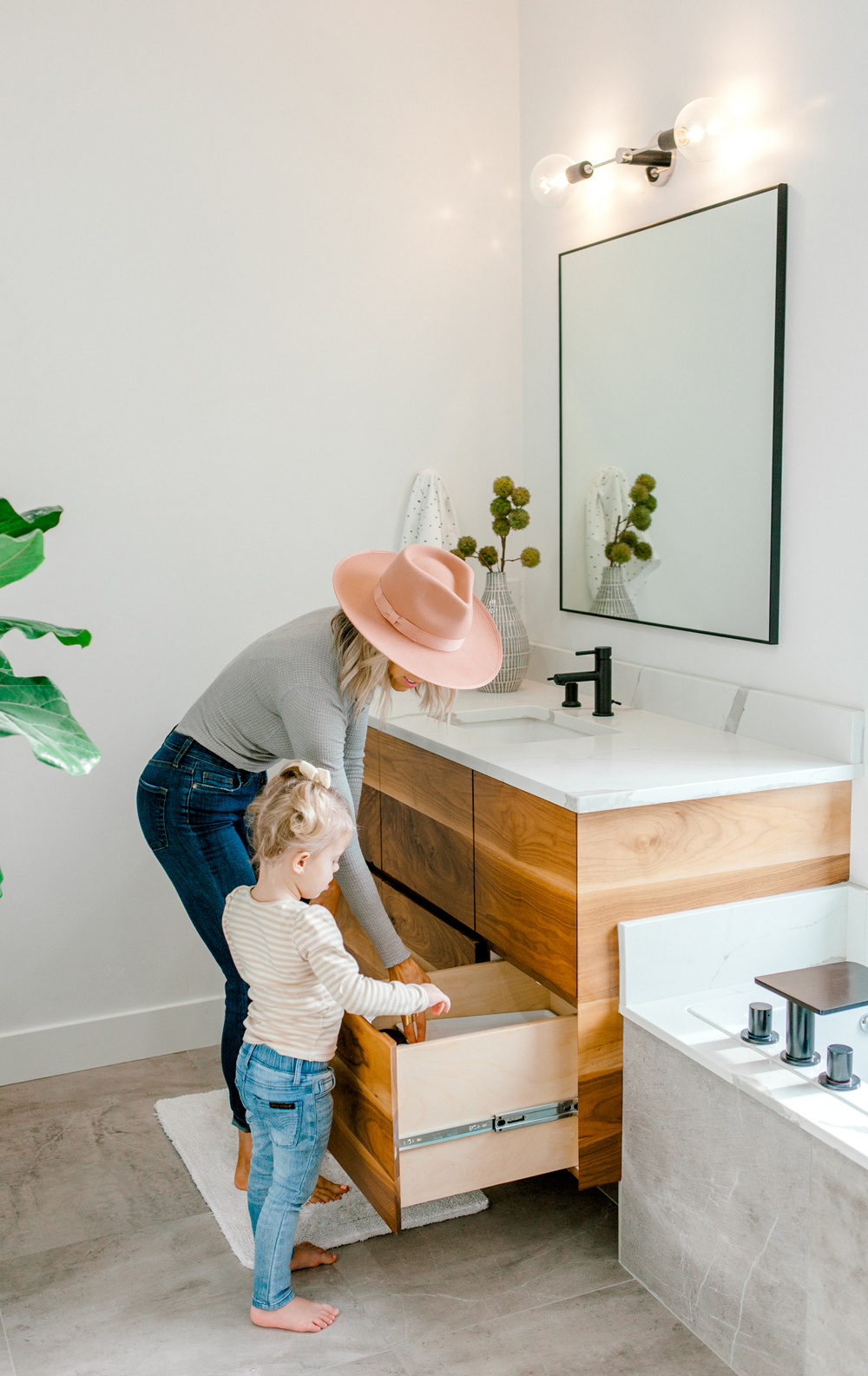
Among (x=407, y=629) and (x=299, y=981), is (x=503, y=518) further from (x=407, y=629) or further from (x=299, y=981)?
(x=299, y=981)

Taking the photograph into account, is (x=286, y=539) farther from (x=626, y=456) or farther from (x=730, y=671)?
(x=730, y=671)

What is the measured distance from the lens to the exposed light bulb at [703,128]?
1957 millimetres

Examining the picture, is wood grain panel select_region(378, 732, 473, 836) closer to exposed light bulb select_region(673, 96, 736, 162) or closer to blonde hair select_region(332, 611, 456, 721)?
blonde hair select_region(332, 611, 456, 721)

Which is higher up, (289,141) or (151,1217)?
(289,141)

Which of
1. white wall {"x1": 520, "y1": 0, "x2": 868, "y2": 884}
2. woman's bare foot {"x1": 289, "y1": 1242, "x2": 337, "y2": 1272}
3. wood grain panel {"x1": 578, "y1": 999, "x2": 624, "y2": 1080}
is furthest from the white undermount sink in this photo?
woman's bare foot {"x1": 289, "y1": 1242, "x2": 337, "y2": 1272}

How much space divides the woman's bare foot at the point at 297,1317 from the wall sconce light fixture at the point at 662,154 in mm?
2028

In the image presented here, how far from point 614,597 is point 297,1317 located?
151cm

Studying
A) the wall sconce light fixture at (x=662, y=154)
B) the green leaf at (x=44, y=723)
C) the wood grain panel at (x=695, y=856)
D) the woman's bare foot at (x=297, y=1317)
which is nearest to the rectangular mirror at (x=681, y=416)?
the wall sconce light fixture at (x=662, y=154)

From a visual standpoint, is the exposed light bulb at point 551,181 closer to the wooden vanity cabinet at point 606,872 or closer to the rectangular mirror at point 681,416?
the rectangular mirror at point 681,416

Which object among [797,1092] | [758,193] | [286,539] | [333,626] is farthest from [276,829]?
[758,193]

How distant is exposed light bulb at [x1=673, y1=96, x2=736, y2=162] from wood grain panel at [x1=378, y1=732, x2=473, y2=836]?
1.19 metres

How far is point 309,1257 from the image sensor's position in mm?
1806

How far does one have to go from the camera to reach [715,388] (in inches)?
81.4

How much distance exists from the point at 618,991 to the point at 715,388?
1106 mm
